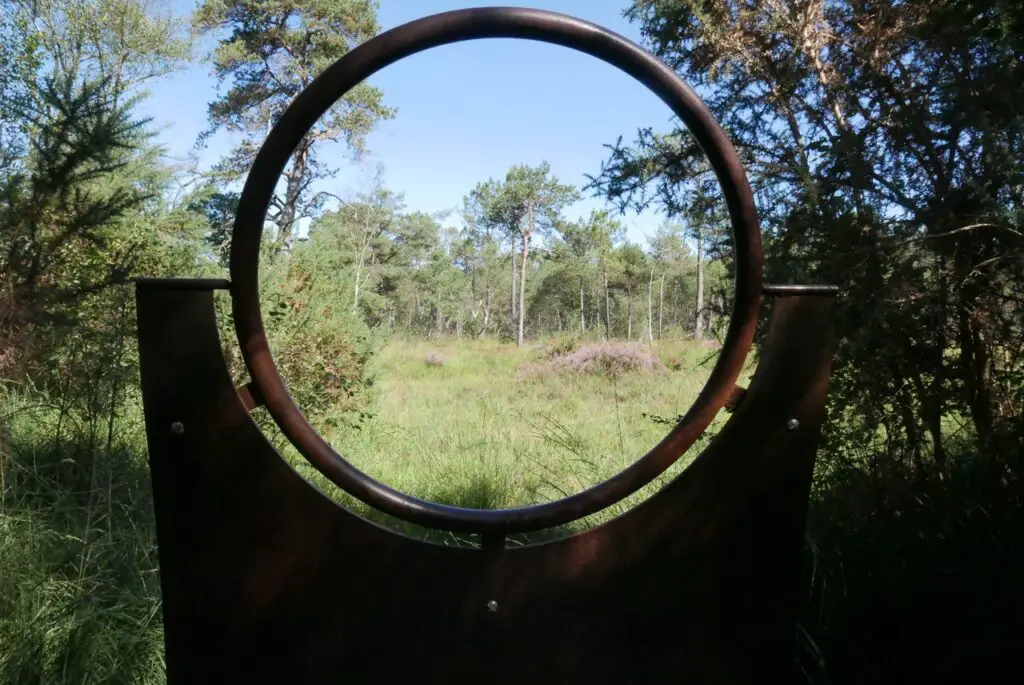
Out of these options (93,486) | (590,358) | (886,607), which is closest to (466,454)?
(93,486)

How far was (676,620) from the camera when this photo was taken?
121cm

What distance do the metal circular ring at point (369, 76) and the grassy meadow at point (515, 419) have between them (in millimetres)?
1576

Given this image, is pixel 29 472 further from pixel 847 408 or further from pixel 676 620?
pixel 847 408

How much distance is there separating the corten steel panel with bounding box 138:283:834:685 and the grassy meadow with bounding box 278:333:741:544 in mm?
1472

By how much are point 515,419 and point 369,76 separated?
5.05m

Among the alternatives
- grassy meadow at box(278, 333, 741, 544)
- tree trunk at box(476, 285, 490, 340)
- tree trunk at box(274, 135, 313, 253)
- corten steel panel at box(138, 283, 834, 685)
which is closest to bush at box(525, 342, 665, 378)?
grassy meadow at box(278, 333, 741, 544)

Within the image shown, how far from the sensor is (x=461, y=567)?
1.17 metres

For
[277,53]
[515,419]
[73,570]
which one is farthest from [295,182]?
[73,570]

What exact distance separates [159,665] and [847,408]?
6.58 feet

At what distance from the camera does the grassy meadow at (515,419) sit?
3371 mm

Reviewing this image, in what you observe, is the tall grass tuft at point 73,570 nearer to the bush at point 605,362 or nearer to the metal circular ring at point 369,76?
the metal circular ring at point 369,76

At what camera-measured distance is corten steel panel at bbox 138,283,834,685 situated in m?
1.12

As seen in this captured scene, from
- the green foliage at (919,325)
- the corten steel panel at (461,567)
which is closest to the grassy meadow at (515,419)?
the green foliage at (919,325)

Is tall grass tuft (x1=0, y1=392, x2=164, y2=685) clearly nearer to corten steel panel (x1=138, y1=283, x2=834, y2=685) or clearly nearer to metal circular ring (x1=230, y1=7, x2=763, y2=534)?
corten steel panel (x1=138, y1=283, x2=834, y2=685)
